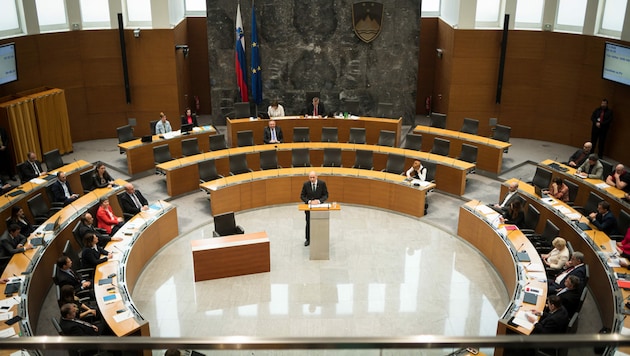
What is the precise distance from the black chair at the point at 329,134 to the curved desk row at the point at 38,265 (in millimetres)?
6179

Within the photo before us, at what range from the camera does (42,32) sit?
15.2 m

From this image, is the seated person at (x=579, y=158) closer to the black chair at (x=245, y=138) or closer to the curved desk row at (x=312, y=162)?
the curved desk row at (x=312, y=162)

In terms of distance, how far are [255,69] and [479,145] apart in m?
7.00

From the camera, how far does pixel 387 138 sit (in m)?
14.5

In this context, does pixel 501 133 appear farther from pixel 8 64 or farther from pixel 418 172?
pixel 8 64

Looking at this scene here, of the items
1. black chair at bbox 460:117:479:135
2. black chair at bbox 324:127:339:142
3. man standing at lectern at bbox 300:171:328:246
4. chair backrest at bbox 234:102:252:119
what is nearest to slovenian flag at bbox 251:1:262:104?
chair backrest at bbox 234:102:252:119

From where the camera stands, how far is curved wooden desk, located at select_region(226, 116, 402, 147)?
15367 mm

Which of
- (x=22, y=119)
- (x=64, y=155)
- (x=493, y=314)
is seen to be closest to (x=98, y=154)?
(x=64, y=155)

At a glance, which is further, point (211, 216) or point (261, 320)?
point (211, 216)

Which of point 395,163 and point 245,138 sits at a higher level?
point 245,138

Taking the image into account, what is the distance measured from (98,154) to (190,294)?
777cm

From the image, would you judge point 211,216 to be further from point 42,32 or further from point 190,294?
point 42,32

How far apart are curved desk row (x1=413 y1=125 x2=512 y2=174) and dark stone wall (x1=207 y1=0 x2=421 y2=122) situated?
3006 mm

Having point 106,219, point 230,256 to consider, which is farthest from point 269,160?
point 106,219
